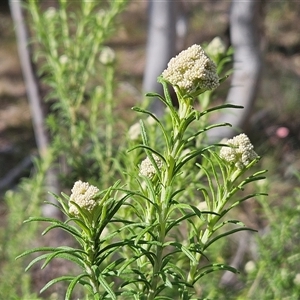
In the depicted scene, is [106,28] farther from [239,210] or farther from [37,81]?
[239,210]

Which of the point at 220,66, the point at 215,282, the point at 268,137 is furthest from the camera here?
the point at 268,137

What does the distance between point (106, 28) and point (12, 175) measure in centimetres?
238

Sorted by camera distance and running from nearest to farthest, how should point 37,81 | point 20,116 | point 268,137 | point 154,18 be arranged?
point 37,81
point 154,18
point 268,137
point 20,116

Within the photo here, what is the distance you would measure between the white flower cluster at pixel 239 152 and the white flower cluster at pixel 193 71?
10 centimetres

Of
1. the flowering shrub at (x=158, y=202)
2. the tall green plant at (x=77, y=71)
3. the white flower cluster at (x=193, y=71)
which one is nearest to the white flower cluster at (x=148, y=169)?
the flowering shrub at (x=158, y=202)

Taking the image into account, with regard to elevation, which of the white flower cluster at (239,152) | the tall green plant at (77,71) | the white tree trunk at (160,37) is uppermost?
the white tree trunk at (160,37)

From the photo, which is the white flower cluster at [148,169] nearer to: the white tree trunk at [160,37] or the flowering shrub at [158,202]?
the flowering shrub at [158,202]

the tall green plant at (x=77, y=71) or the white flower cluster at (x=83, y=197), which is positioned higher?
the tall green plant at (x=77, y=71)

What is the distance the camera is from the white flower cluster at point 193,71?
0.54 meters

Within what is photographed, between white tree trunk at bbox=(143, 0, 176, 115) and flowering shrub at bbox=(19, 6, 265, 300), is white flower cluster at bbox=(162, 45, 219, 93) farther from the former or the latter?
white tree trunk at bbox=(143, 0, 176, 115)

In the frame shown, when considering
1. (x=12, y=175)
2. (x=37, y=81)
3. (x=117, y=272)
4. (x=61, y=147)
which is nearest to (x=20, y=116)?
(x=12, y=175)

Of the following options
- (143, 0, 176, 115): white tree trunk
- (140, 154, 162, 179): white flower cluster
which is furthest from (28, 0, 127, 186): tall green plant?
(143, 0, 176, 115): white tree trunk

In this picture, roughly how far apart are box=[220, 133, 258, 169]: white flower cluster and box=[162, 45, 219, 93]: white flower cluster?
3.8 inches

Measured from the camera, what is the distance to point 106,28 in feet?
5.07
